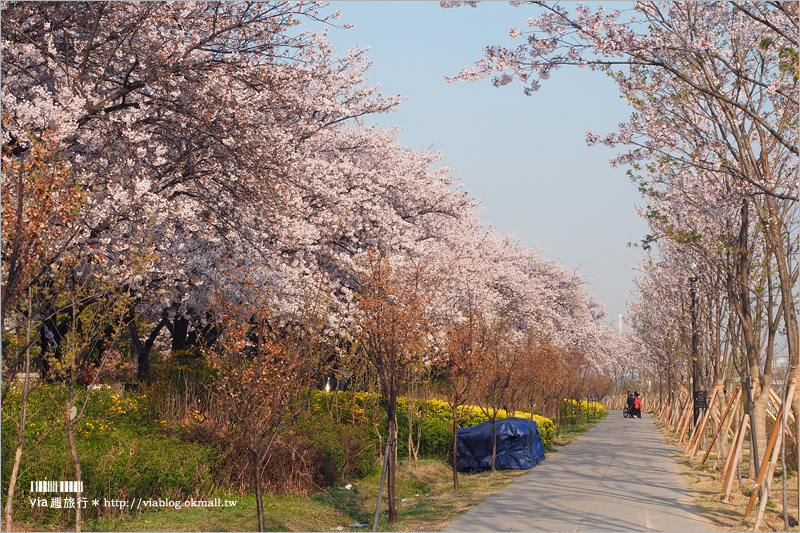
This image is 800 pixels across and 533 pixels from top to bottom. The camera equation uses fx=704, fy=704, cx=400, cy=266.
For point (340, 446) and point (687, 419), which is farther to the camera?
point (687, 419)

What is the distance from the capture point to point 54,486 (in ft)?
27.2

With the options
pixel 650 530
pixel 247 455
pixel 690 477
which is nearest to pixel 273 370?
pixel 247 455

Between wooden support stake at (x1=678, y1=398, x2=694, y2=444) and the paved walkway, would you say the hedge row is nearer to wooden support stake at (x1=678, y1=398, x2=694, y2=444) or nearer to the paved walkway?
the paved walkway

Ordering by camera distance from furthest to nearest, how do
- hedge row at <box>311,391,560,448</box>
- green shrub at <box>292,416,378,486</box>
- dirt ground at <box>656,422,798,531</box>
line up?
hedge row at <box>311,391,560,448</box>, green shrub at <box>292,416,378,486</box>, dirt ground at <box>656,422,798,531</box>

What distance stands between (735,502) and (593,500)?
7.87 feet

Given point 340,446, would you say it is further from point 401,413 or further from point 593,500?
point 593,500

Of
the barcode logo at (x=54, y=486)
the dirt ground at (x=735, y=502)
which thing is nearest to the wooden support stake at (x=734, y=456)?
the dirt ground at (x=735, y=502)

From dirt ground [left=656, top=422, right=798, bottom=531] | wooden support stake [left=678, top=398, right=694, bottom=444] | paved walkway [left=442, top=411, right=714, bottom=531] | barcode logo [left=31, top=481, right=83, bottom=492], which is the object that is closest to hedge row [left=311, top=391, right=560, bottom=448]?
paved walkway [left=442, top=411, right=714, bottom=531]

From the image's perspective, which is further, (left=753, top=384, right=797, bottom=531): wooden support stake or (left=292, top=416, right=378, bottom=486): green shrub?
(left=292, top=416, right=378, bottom=486): green shrub

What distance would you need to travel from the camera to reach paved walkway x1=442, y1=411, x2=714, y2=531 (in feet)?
31.9

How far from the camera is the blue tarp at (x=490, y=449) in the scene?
664 inches

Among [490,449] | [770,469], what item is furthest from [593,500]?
[490,449]

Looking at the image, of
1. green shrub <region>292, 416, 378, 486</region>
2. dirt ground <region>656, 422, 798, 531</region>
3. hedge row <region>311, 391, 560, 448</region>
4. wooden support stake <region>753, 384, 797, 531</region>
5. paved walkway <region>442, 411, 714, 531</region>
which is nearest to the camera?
wooden support stake <region>753, 384, 797, 531</region>

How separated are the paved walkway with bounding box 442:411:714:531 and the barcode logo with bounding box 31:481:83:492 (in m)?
4.77
